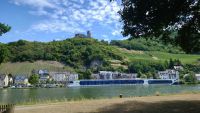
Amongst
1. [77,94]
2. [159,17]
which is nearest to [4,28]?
[159,17]

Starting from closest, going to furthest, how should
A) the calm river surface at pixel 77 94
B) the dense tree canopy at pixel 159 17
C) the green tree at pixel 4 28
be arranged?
the dense tree canopy at pixel 159 17, the green tree at pixel 4 28, the calm river surface at pixel 77 94

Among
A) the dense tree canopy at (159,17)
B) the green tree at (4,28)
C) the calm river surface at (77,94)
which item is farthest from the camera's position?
the calm river surface at (77,94)

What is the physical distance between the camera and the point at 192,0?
838 inches

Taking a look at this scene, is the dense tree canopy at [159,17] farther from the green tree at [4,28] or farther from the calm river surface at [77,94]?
the calm river surface at [77,94]

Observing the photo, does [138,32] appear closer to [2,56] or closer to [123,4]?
[123,4]

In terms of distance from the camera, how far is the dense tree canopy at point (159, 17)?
20.9 metres

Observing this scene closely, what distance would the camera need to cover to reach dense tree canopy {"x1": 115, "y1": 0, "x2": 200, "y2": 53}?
20906 mm

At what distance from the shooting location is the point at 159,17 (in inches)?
838

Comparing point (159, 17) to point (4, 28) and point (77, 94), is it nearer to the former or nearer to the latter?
point (4, 28)

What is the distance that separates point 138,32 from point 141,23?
32.5 inches

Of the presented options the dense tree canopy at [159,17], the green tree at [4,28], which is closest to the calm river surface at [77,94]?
the green tree at [4,28]

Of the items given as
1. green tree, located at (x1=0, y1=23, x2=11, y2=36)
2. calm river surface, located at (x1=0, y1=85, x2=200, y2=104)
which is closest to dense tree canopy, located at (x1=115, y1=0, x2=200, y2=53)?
green tree, located at (x1=0, y1=23, x2=11, y2=36)

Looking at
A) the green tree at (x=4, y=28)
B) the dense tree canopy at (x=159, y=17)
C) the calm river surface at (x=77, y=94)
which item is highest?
the green tree at (x=4, y=28)

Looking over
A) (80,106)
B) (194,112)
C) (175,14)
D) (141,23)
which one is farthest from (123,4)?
(80,106)
